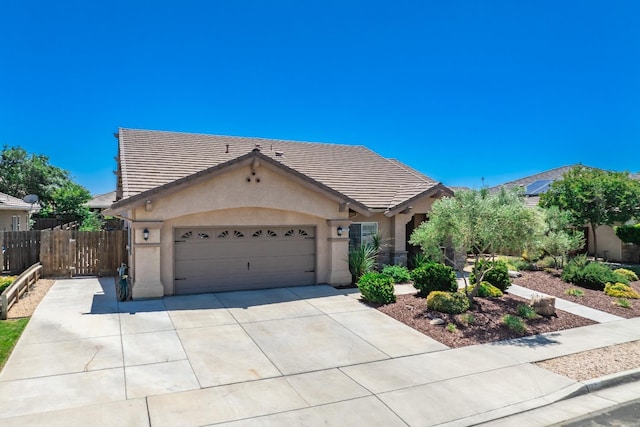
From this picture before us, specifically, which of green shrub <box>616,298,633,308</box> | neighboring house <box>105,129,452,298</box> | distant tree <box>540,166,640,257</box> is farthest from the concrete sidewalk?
distant tree <box>540,166,640,257</box>

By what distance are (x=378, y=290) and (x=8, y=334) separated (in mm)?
8560

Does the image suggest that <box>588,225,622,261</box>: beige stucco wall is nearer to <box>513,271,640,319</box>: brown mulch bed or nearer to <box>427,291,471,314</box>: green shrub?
<box>513,271,640,319</box>: brown mulch bed

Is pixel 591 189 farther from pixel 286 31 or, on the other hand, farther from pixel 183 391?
pixel 183 391

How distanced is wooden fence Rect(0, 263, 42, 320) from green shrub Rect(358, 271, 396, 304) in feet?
29.0

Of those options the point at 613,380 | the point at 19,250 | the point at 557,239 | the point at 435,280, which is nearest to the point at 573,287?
the point at 557,239

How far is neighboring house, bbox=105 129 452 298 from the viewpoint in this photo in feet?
39.0

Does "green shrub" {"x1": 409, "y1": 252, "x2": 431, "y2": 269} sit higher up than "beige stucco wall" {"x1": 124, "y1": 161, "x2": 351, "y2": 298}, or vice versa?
"beige stucco wall" {"x1": 124, "y1": 161, "x2": 351, "y2": 298}

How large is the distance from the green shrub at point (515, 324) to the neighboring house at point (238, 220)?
5626 millimetres

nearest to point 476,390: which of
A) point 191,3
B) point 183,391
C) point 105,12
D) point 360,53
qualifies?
point 183,391

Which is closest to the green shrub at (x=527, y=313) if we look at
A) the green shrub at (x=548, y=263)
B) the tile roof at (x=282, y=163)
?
the tile roof at (x=282, y=163)

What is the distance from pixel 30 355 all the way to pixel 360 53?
18365mm

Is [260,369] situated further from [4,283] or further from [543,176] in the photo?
[543,176]

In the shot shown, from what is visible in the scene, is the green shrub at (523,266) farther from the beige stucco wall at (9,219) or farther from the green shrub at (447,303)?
the beige stucco wall at (9,219)

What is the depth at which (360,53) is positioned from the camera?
20734 mm
